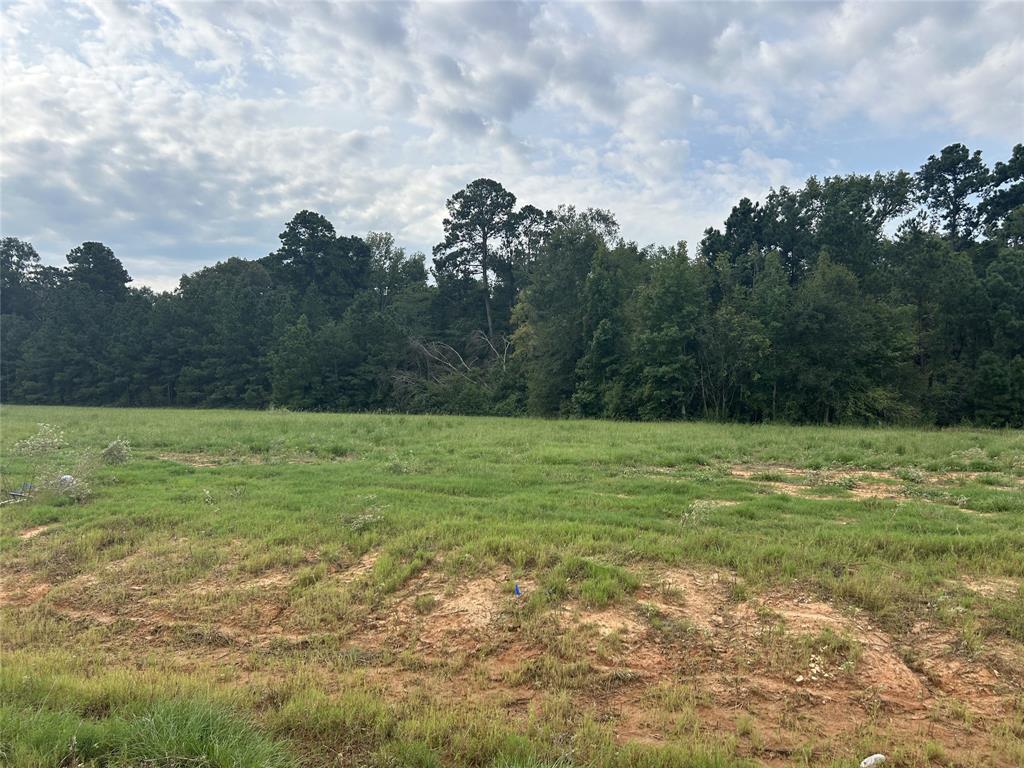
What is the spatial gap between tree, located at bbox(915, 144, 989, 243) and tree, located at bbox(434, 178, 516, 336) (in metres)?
33.4

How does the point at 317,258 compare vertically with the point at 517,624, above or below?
above

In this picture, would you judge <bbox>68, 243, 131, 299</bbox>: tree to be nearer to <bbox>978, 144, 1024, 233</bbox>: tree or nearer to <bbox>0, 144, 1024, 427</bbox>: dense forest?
<bbox>0, 144, 1024, 427</bbox>: dense forest

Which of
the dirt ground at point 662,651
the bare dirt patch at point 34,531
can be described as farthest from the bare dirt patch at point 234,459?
the dirt ground at point 662,651

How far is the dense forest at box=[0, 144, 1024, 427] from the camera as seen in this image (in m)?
30.4

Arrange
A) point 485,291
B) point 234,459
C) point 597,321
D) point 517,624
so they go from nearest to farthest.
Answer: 1. point 517,624
2. point 234,459
3. point 597,321
4. point 485,291

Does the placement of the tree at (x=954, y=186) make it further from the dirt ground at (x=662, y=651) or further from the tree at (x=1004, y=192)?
the dirt ground at (x=662, y=651)

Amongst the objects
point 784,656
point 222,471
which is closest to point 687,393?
point 222,471

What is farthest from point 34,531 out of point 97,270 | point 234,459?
point 97,270

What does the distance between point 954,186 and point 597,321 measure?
2937 centimetres

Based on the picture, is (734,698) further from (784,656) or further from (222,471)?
(222,471)

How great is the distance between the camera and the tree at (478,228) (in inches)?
2087

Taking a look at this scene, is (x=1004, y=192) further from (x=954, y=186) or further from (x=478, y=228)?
(x=478, y=228)

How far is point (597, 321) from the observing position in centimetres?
3703

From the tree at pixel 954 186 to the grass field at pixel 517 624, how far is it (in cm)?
4169
